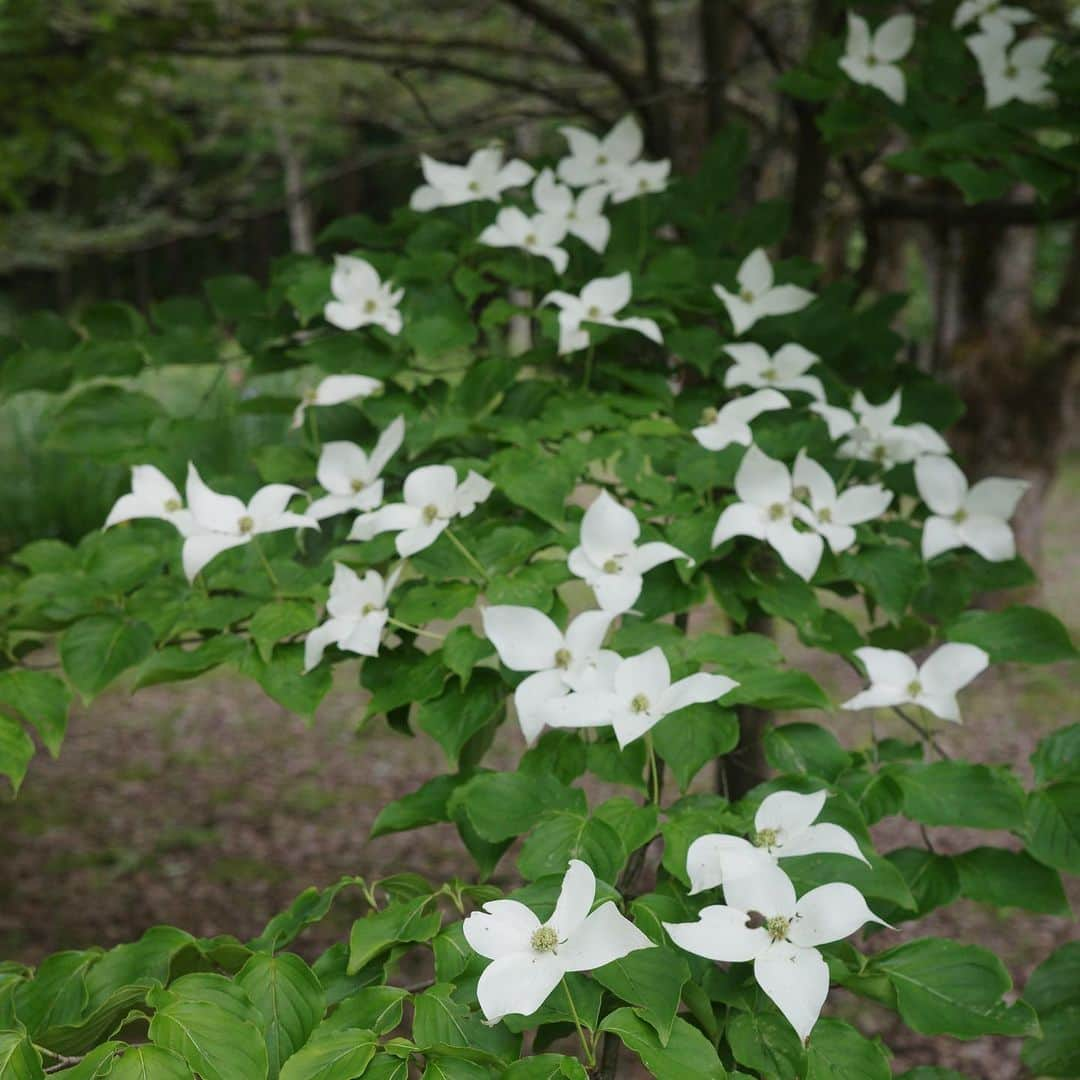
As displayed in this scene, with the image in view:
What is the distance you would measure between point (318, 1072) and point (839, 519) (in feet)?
2.59

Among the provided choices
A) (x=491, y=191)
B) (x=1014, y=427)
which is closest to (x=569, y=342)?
(x=491, y=191)

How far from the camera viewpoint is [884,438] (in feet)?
4.50

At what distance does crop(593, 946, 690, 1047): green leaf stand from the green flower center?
4 centimetres

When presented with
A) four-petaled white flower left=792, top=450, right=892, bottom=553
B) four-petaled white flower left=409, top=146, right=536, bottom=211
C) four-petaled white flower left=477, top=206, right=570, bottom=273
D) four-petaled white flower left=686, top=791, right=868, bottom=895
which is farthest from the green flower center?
four-petaled white flower left=409, top=146, right=536, bottom=211

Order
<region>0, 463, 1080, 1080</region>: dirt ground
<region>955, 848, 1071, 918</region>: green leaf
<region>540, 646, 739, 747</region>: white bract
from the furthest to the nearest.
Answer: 1. <region>0, 463, 1080, 1080</region>: dirt ground
2. <region>955, 848, 1071, 918</region>: green leaf
3. <region>540, 646, 739, 747</region>: white bract

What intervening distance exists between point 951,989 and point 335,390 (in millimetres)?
908

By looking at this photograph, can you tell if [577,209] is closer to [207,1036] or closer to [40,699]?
[40,699]

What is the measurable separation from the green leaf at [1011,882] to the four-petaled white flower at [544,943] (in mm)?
443

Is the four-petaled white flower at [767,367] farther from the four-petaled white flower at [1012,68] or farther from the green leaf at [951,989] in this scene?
the green leaf at [951,989]

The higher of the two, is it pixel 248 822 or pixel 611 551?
pixel 611 551

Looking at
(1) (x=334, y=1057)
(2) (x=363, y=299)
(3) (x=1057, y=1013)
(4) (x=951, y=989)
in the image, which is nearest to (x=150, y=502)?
(2) (x=363, y=299)

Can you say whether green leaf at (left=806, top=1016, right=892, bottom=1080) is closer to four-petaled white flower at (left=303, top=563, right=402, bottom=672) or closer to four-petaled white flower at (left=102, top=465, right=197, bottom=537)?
four-petaled white flower at (left=303, top=563, right=402, bottom=672)

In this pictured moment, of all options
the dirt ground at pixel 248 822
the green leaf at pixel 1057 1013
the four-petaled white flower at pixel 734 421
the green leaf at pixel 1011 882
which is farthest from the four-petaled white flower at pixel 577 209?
the dirt ground at pixel 248 822

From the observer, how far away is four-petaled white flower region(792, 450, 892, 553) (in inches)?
47.3
